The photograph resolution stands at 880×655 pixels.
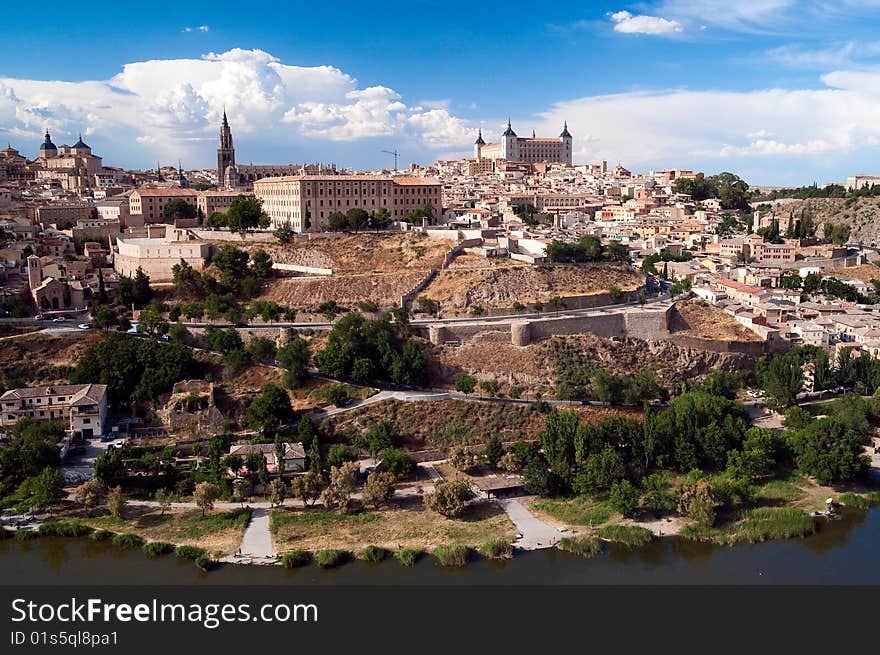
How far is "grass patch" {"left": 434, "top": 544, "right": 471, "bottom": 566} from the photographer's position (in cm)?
1817

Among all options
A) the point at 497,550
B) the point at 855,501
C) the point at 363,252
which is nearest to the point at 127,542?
the point at 497,550

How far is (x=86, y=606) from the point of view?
15.7 metres

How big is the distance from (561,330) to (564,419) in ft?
24.1

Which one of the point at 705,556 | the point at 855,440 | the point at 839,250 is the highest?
the point at 839,250

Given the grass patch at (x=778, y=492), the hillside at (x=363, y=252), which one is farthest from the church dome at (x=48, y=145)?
the grass patch at (x=778, y=492)

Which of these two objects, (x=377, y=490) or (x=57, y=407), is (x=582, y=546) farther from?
(x=57, y=407)

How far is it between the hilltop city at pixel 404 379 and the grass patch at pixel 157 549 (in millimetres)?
66

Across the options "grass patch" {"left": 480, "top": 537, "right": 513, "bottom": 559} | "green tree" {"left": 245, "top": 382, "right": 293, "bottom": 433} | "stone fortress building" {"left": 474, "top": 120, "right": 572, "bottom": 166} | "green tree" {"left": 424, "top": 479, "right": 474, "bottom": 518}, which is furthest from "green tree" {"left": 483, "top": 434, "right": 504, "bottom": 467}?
"stone fortress building" {"left": 474, "top": 120, "right": 572, "bottom": 166}

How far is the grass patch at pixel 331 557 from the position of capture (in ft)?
59.6

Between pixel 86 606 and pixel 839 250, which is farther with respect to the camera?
pixel 839 250

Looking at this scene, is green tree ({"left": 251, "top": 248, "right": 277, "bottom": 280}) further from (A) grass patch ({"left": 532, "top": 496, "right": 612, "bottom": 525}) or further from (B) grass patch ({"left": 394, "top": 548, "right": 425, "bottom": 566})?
(B) grass patch ({"left": 394, "top": 548, "right": 425, "bottom": 566})

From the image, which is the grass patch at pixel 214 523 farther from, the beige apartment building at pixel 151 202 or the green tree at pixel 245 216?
the beige apartment building at pixel 151 202

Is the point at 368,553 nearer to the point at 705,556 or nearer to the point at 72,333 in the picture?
the point at 705,556

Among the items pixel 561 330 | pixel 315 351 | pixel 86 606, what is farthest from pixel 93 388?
pixel 561 330
